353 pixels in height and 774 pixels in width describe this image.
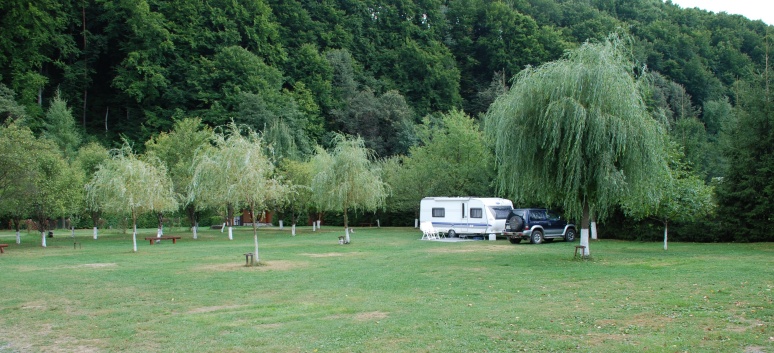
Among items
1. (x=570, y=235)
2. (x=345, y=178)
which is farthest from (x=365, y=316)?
(x=570, y=235)

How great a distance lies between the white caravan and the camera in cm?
3009

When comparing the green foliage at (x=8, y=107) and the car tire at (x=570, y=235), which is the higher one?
the green foliage at (x=8, y=107)

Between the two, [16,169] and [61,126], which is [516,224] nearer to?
[16,169]

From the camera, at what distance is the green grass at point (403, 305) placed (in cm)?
788

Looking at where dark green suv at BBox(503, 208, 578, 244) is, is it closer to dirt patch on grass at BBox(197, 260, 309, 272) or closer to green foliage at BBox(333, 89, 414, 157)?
dirt patch on grass at BBox(197, 260, 309, 272)

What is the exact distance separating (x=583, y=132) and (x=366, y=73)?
57823 mm

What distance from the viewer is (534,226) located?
26297 millimetres

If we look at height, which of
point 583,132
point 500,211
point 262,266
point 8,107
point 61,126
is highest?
point 8,107

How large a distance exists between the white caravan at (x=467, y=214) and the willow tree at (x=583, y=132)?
12.4m

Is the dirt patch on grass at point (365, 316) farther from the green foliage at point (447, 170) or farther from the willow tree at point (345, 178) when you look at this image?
the green foliage at point (447, 170)

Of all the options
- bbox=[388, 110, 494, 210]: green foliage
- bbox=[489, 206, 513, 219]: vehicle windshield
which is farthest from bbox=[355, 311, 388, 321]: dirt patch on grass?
bbox=[388, 110, 494, 210]: green foliage

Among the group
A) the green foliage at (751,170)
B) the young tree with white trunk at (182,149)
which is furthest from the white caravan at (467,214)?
the young tree with white trunk at (182,149)

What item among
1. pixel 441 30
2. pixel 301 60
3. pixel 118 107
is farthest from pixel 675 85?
pixel 118 107

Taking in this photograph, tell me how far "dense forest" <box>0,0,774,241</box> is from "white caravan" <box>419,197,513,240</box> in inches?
Answer: 142
